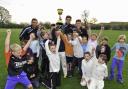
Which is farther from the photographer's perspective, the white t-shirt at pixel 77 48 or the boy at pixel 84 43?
the boy at pixel 84 43

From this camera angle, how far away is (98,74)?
1131 cm

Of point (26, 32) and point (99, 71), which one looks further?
point (26, 32)

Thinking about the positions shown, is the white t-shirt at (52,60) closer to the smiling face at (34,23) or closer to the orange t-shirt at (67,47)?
the orange t-shirt at (67,47)

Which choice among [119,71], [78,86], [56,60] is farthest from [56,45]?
[119,71]

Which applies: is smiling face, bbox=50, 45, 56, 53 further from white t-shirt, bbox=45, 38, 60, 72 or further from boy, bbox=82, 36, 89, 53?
boy, bbox=82, 36, 89, 53

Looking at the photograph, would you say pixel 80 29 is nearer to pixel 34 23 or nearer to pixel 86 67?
pixel 34 23

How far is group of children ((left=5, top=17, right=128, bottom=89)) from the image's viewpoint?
37.5ft

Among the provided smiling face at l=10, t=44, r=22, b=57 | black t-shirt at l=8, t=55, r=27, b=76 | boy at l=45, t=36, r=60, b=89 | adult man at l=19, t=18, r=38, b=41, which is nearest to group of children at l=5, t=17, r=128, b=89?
boy at l=45, t=36, r=60, b=89

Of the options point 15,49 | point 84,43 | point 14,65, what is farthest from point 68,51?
point 15,49

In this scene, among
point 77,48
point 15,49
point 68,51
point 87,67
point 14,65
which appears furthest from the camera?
point 68,51

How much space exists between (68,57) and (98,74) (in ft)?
6.15

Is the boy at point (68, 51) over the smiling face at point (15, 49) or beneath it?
beneath

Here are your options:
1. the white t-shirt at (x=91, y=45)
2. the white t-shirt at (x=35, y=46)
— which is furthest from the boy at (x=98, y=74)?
the white t-shirt at (x=35, y=46)

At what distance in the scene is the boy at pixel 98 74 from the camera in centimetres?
1124
